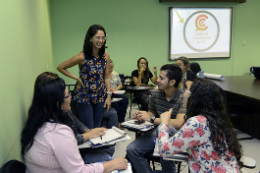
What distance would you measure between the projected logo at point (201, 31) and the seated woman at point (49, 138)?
4.84 meters

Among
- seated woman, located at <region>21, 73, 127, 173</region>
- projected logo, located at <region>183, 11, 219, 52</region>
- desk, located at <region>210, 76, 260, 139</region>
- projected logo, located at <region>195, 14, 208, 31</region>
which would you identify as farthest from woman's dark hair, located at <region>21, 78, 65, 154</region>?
projected logo, located at <region>195, 14, 208, 31</region>

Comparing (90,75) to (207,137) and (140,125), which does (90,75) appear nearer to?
(140,125)

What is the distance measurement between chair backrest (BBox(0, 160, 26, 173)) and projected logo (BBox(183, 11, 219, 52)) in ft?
16.6

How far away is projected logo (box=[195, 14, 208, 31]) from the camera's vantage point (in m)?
5.49

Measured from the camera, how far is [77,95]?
216 cm

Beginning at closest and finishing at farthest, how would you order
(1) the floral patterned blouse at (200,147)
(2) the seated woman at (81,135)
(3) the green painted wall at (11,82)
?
(3) the green painted wall at (11,82), (1) the floral patterned blouse at (200,147), (2) the seated woman at (81,135)

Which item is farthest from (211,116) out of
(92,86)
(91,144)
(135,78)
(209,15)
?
(209,15)

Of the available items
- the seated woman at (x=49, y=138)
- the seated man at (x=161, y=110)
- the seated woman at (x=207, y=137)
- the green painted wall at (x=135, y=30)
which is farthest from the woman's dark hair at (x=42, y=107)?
the green painted wall at (x=135, y=30)

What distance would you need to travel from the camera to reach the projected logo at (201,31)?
5.47 metres

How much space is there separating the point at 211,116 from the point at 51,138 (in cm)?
88

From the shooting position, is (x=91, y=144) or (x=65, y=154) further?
(x=91, y=144)

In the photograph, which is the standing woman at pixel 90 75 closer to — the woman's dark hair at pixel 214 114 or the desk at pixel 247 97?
the woman's dark hair at pixel 214 114

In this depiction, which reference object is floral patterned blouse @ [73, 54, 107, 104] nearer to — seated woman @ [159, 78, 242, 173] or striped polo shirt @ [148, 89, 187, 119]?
striped polo shirt @ [148, 89, 187, 119]

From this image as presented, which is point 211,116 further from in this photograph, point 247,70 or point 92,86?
point 247,70
